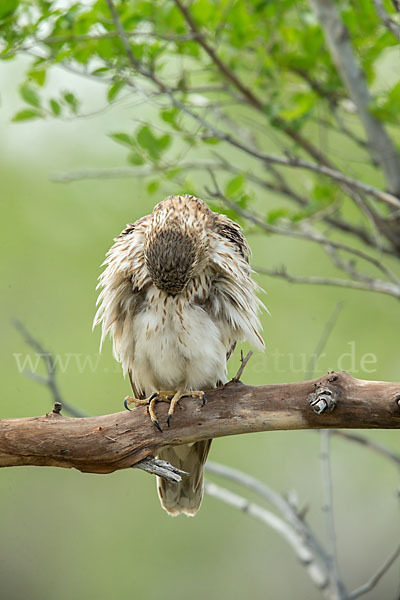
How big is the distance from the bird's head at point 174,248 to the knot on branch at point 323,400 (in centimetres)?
96

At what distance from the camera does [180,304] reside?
11.0ft

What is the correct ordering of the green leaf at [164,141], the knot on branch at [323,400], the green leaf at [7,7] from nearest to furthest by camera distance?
the knot on branch at [323,400] < the green leaf at [7,7] < the green leaf at [164,141]

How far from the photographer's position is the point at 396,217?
13.7 feet

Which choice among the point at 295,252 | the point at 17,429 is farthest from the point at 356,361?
the point at 17,429

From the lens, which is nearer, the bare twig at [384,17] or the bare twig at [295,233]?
the bare twig at [384,17]

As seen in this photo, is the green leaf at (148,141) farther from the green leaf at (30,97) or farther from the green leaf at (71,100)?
the green leaf at (30,97)

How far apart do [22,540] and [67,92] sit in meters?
5.79

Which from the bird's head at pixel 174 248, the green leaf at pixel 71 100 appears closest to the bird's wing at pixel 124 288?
the bird's head at pixel 174 248

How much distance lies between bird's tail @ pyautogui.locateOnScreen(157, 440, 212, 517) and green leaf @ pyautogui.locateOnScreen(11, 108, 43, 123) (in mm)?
2228

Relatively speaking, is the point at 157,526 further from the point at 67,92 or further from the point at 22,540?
the point at 67,92

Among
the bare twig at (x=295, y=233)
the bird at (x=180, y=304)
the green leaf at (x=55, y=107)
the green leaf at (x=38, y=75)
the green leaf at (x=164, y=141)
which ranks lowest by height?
the bird at (x=180, y=304)

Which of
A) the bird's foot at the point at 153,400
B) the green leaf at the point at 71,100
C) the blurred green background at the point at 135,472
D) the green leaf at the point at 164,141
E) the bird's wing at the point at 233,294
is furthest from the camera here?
the blurred green background at the point at 135,472

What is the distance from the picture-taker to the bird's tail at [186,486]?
3.70 metres

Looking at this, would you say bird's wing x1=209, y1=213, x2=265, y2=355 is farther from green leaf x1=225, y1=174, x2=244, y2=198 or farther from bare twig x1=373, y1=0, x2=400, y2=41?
bare twig x1=373, y1=0, x2=400, y2=41
